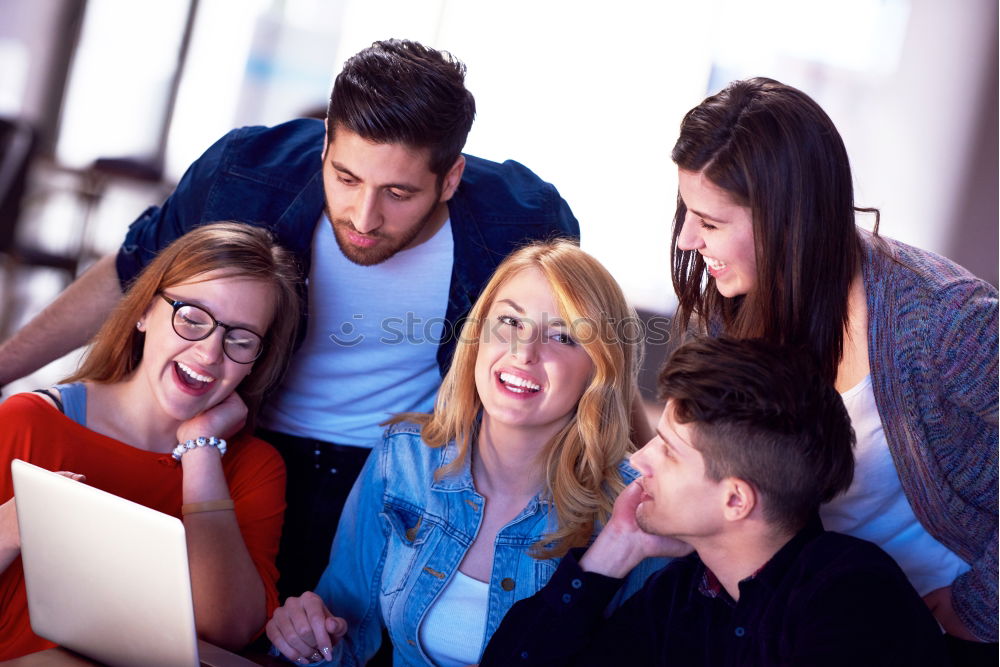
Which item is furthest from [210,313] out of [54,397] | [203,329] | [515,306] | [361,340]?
[515,306]

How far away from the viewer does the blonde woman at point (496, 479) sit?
169cm

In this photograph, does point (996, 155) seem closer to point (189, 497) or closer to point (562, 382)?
point (562, 382)

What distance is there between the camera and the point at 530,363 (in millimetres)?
1734

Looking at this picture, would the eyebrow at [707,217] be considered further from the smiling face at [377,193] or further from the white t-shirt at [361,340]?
the white t-shirt at [361,340]

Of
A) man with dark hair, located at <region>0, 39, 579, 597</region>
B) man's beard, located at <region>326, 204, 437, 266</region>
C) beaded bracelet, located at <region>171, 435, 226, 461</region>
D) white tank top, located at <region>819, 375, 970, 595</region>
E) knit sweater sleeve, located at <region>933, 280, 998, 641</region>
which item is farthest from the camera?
man with dark hair, located at <region>0, 39, 579, 597</region>

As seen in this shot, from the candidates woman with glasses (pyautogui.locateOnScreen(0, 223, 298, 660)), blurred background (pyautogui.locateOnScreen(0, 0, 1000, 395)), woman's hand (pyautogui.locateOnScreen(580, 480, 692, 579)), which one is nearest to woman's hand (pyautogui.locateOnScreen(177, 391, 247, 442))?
woman with glasses (pyautogui.locateOnScreen(0, 223, 298, 660))

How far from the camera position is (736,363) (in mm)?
1440

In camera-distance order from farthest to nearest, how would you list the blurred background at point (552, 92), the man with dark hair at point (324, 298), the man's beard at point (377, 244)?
the blurred background at point (552, 92), the man with dark hair at point (324, 298), the man's beard at point (377, 244)

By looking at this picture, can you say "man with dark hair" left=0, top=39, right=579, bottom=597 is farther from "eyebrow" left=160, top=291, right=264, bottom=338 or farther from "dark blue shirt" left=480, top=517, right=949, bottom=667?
"dark blue shirt" left=480, top=517, right=949, bottom=667

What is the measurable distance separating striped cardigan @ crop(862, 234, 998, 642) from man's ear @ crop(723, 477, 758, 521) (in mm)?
249

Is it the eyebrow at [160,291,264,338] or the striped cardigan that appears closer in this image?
the striped cardigan

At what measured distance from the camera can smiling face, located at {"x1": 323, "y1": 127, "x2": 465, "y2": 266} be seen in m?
1.92

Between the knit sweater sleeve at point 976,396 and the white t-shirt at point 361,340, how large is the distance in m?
1.07

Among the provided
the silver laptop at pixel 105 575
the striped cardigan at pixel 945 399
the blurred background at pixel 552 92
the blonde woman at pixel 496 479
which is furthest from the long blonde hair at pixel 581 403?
the blurred background at pixel 552 92
